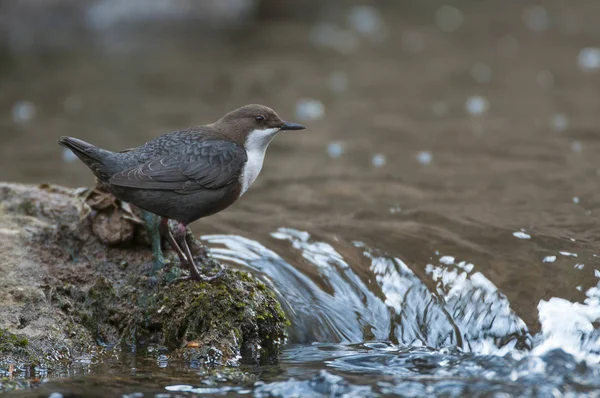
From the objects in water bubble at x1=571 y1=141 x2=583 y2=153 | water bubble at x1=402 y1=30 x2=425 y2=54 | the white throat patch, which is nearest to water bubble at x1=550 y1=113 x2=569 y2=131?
water bubble at x1=571 y1=141 x2=583 y2=153

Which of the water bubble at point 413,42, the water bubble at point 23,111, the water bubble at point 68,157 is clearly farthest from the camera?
the water bubble at point 413,42

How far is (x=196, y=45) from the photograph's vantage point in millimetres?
14672

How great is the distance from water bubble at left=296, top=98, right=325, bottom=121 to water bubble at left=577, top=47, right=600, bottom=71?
426cm

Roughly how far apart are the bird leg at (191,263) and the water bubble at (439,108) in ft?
18.9

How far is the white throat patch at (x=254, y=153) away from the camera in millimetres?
4685

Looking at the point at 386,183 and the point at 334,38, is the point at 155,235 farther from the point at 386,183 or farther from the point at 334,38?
the point at 334,38

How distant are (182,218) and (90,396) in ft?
4.12

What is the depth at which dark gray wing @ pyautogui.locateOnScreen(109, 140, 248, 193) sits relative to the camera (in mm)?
4375

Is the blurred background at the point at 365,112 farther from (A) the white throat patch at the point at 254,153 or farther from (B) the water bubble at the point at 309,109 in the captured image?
(A) the white throat patch at the point at 254,153

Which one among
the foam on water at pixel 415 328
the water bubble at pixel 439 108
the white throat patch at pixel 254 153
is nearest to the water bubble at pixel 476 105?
the water bubble at pixel 439 108

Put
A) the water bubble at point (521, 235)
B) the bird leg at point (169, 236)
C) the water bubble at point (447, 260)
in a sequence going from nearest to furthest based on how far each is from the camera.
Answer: the bird leg at point (169, 236), the water bubble at point (447, 260), the water bubble at point (521, 235)

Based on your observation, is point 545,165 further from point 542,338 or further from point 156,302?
point 156,302

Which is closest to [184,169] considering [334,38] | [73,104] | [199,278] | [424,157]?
[199,278]

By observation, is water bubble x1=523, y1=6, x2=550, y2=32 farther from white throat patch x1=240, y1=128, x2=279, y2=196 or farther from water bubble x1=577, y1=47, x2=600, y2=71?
white throat patch x1=240, y1=128, x2=279, y2=196
